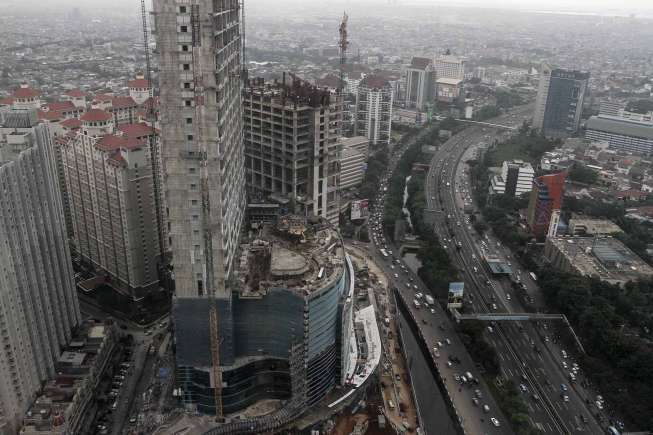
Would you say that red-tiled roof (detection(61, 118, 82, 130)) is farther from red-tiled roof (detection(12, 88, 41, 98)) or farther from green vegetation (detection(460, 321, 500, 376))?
green vegetation (detection(460, 321, 500, 376))

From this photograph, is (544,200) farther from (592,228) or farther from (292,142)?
(292,142)

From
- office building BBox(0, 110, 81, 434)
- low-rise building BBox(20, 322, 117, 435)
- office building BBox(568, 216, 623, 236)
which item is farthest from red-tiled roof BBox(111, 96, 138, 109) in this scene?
office building BBox(568, 216, 623, 236)

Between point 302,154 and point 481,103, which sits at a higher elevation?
point 302,154

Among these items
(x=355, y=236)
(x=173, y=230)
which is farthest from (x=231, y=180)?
(x=355, y=236)

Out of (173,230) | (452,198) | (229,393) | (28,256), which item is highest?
(173,230)

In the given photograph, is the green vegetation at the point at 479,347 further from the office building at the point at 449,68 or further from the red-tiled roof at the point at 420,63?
the office building at the point at 449,68

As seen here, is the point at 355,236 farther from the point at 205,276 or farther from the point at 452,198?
the point at 205,276
